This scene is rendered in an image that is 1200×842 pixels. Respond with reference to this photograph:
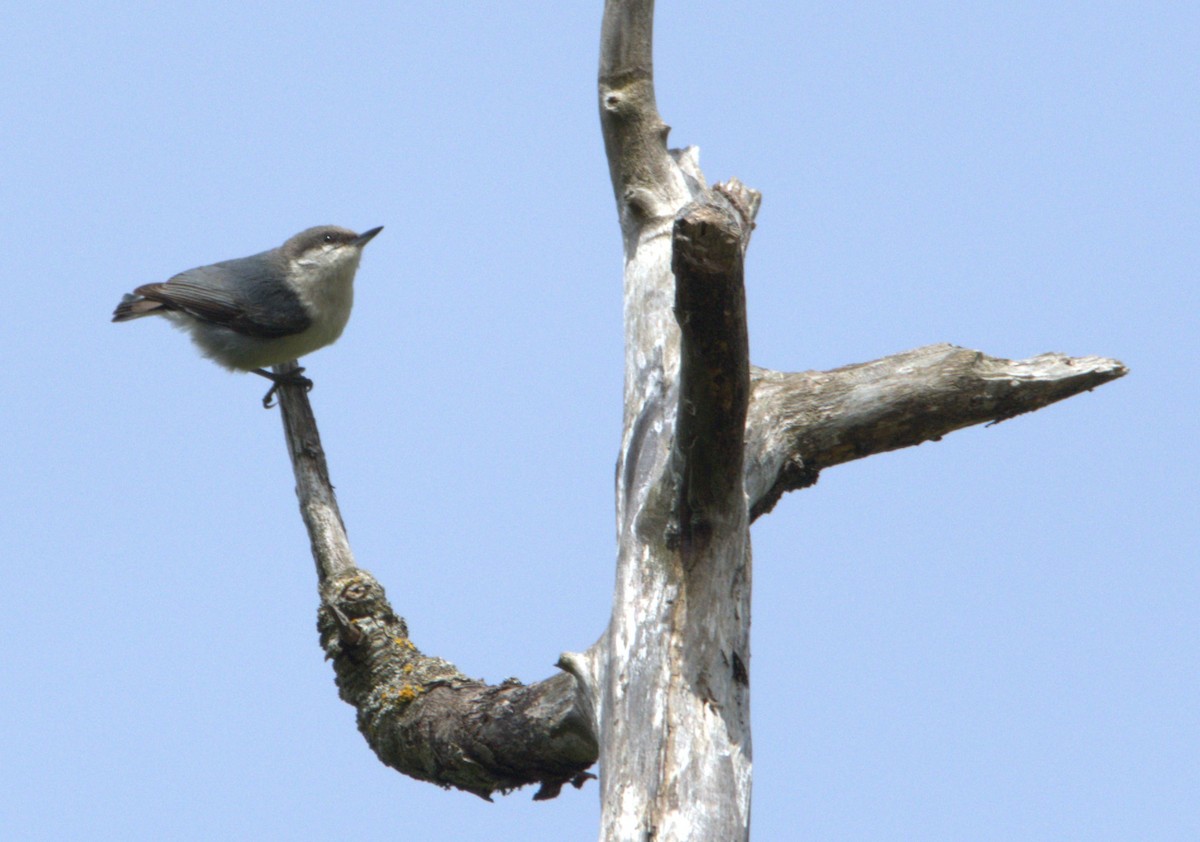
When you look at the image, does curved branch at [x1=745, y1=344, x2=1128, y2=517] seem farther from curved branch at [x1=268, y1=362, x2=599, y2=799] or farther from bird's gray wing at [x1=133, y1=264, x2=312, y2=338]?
bird's gray wing at [x1=133, y1=264, x2=312, y2=338]

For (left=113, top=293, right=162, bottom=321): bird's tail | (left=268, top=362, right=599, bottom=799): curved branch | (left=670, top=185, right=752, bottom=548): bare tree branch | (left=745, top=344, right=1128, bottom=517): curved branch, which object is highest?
(left=113, top=293, right=162, bottom=321): bird's tail

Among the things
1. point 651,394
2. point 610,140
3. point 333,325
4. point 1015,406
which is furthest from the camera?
point 333,325

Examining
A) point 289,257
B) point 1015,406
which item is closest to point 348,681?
point 1015,406

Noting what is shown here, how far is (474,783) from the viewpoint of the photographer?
457 cm

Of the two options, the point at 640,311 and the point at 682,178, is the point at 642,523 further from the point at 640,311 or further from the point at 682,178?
the point at 682,178

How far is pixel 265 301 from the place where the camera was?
7.25 metres

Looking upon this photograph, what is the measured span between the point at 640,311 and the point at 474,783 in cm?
197

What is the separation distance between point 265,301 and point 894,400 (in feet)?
14.3

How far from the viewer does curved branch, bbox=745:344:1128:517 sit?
14.2 ft

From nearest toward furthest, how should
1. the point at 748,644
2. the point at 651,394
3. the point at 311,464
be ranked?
the point at 748,644 → the point at 651,394 → the point at 311,464

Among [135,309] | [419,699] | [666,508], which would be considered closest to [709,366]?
[666,508]

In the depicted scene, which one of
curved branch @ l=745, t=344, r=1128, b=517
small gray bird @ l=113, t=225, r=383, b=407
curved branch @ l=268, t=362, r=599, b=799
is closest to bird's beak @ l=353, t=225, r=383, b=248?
small gray bird @ l=113, t=225, r=383, b=407

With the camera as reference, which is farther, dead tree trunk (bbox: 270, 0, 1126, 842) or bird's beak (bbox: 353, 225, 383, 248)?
bird's beak (bbox: 353, 225, 383, 248)

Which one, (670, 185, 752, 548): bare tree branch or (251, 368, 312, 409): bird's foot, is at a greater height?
(251, 368, 312, 409): bird's foot
